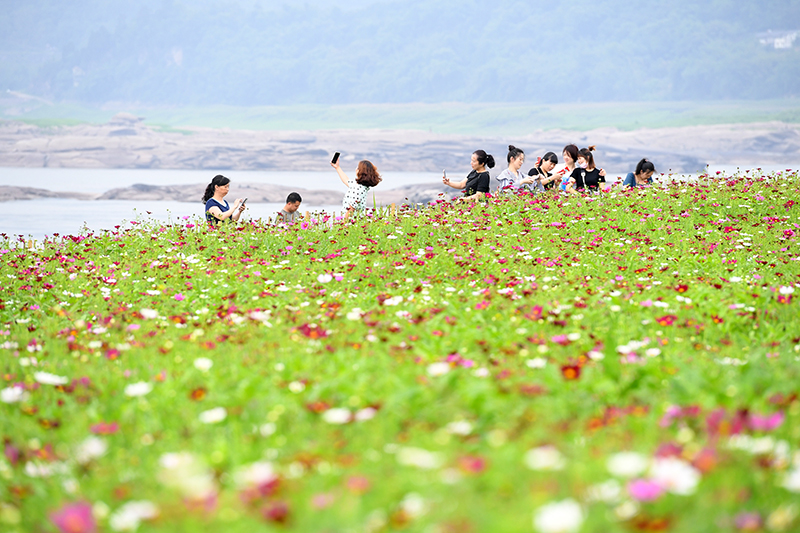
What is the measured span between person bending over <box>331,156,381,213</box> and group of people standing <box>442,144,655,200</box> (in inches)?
83.4

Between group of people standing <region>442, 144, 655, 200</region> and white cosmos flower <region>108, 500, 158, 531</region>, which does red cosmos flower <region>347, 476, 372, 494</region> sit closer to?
white cosmos flower <region>108, 500, 158, 531</region>

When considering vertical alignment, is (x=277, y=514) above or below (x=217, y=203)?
below

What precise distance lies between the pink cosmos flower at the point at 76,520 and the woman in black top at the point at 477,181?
40.8 feet

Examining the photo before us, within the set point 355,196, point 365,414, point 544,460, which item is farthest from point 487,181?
point 544,460

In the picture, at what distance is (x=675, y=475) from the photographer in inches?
94.1

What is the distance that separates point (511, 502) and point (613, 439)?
811 mm

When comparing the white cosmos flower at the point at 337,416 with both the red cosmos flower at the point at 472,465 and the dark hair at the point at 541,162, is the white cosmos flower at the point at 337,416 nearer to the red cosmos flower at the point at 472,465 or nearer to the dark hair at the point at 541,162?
the red cosmos flower at the point at 472,465

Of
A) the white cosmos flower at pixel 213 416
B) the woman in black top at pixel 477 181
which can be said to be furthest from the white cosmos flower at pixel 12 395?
the woman in black top at pixel 477 181

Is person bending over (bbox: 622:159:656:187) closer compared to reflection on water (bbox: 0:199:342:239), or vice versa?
person bending over (bbox: 622:159:656:187)

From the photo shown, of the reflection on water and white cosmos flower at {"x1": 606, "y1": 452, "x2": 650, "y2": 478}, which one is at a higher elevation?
white cosmos flower at {"x1": 606, "y1": 452, "x2": 650, "y2": 478}

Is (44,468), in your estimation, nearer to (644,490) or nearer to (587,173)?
(644,490)

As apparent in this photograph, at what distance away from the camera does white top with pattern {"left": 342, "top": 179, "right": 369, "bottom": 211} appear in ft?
45.8

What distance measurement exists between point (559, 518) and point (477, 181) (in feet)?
42.8

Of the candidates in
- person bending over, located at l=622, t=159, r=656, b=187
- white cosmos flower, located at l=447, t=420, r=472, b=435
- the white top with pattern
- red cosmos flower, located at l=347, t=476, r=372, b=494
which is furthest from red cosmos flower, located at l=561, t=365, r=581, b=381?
person bending over, located at l=622, t=159, r=656, b=187
